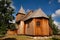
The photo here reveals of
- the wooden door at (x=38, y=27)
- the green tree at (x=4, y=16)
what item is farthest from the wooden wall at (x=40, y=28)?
the green tree at (x=4, y=16)

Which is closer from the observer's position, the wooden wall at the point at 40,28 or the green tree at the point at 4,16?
the green tree at the point at 4,16

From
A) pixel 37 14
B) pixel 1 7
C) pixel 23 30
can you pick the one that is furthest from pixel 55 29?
pixel 1 7

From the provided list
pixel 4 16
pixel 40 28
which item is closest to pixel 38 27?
pixel 40 28

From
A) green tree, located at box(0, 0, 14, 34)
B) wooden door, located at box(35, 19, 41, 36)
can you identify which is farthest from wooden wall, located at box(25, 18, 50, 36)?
green tree, located at box(0, 0, 14, 34)

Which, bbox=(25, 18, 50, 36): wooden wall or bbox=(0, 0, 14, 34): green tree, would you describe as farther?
bbox=(25, 18, 50, 36): wooden wall

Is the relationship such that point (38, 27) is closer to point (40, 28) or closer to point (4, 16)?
point (40, 28)

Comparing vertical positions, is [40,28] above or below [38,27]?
below

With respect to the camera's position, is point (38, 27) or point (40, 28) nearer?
point (40, 28)

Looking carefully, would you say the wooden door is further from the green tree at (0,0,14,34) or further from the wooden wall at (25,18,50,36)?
the green tree at (0,0,14,34)

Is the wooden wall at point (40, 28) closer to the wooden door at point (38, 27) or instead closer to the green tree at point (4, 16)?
the wooden door at point (38, 27)

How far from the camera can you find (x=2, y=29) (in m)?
20.3

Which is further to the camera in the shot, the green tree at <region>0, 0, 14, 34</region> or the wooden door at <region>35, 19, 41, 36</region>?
the wooden door at <region>35, 19, 41, 36</region>

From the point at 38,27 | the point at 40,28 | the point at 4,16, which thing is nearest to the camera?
the point at 4,16

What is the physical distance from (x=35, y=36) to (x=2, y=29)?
36.1ft
